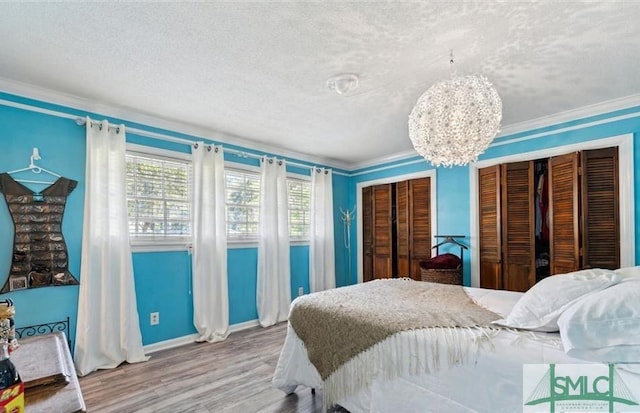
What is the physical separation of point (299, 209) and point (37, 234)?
3003mm

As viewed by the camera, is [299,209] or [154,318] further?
[299,209]

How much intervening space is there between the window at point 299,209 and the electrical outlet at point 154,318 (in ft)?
6.52

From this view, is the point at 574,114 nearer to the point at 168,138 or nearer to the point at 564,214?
the point at 564,214

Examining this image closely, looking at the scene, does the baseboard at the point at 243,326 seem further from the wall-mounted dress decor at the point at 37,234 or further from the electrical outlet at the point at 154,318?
the wall-mounted dress decor at the point at 37,234

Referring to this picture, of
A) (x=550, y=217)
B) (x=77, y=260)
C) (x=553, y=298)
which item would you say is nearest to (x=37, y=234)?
(x=77, y=260)

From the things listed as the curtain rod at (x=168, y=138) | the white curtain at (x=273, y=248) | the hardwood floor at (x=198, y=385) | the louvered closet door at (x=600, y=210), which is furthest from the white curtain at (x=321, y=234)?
the louvered closet door at (x=600, y=210)

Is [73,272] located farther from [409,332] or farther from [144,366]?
[409,332]

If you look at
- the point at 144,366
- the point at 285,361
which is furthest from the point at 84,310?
the point at 285,361

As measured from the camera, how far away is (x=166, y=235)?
333cm

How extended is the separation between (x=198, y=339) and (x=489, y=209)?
146 inches

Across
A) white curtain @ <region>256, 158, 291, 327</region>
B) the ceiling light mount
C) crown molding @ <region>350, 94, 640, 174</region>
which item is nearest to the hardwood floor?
white curtain @ <region>256, 158, 291, 327</region>

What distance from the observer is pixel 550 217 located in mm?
3162

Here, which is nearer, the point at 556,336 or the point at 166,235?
the point at 556,336

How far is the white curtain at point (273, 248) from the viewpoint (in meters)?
4.02
